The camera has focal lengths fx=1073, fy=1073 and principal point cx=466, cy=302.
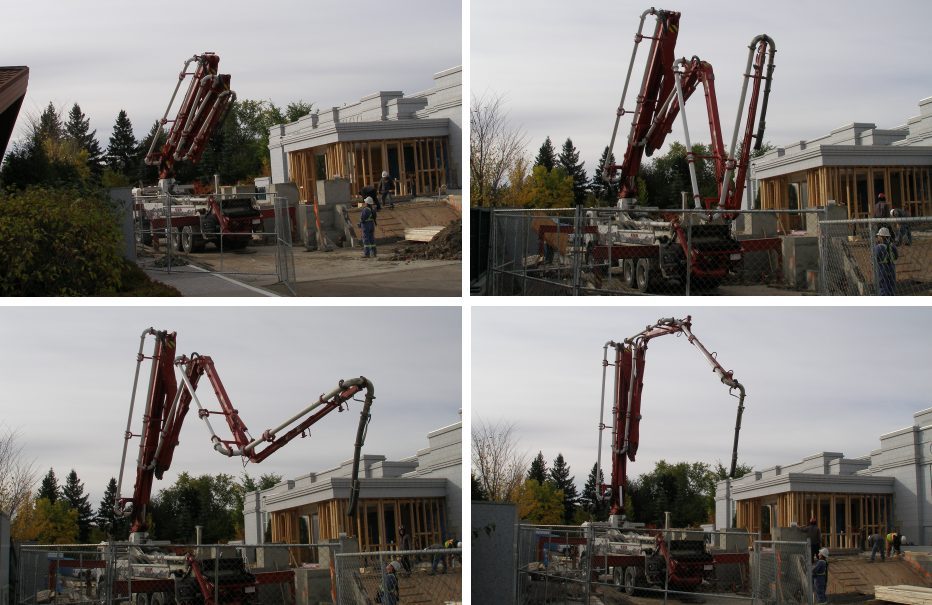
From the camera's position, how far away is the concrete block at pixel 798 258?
1911 centimetres

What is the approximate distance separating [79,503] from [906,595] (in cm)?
2313

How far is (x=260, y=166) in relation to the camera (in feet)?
158

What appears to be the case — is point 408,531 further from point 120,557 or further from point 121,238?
point 121,238

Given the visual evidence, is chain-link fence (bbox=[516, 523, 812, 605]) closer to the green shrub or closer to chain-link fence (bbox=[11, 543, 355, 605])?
chain-link fence (bbox=[11, 543, 355, 605])

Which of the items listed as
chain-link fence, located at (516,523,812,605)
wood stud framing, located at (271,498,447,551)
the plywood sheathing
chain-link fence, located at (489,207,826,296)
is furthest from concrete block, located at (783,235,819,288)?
wood stud framing, located at (271,498,447,551)

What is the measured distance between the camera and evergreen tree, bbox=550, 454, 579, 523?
27578 millimetres

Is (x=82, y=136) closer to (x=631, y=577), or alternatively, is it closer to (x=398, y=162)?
(x=398, y=162)

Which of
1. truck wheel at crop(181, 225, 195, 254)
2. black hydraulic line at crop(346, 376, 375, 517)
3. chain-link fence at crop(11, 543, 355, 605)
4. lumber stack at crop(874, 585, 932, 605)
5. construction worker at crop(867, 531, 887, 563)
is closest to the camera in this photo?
chain-link fence at crop(11, 543, 355, 605)

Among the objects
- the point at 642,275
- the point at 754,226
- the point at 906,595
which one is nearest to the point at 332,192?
the point at 642,275

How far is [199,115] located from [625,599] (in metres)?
14.0

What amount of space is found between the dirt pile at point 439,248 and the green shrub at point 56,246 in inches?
253

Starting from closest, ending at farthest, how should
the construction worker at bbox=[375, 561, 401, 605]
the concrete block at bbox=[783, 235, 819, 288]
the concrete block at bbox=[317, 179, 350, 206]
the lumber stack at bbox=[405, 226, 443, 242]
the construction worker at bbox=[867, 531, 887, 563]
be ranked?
the construction worker at bbox=[375, 561, 401, 605] < the concrete block at bbox=[783, 235, 819, 288] < the lumber stack at bbox=[405, 226, 443, 242] < the construction worker at bbox=[867, 531, 887, 563] < the concrete block at bbox=[317, 179, 350, 206]

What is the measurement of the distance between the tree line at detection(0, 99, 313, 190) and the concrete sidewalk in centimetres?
206

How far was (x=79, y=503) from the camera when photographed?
31656mm
